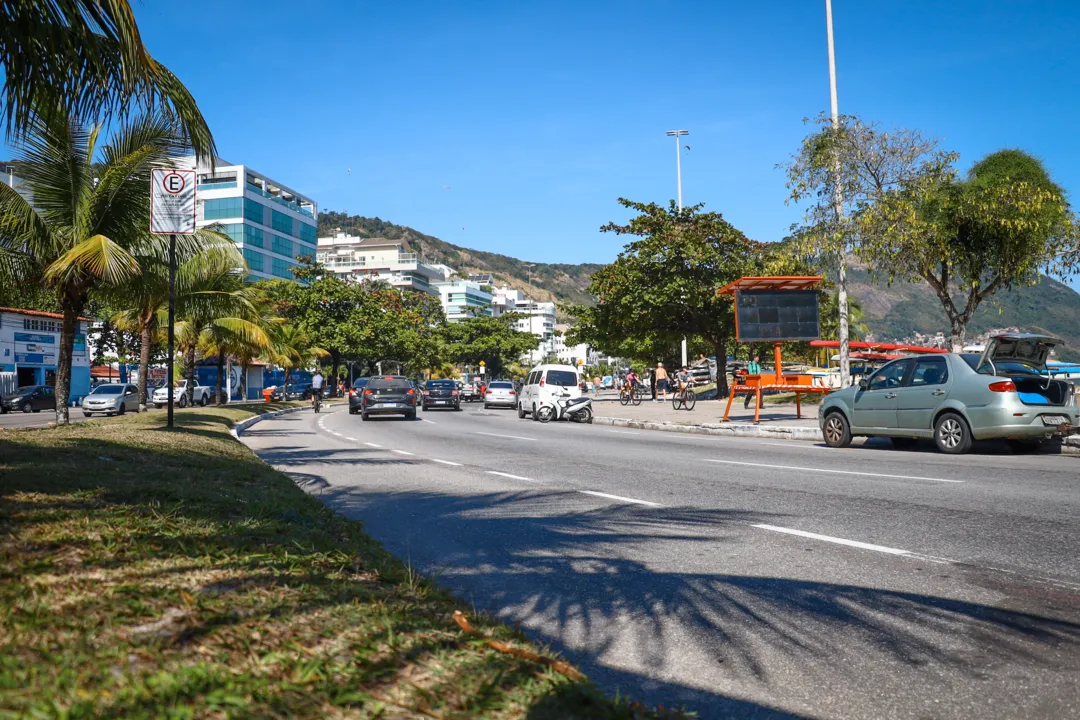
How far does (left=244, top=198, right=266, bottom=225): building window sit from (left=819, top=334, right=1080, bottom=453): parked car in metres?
78.4

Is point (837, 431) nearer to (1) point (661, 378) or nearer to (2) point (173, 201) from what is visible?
(2) point (173, 201)

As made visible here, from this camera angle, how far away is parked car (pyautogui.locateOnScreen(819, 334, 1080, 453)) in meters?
13.1

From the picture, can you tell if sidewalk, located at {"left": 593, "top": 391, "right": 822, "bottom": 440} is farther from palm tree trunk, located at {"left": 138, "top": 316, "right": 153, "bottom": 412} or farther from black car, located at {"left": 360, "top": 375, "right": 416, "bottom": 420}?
palm tree trunk, located at {"left": 138, "top": 316, "right": 153, "bottom": 412}

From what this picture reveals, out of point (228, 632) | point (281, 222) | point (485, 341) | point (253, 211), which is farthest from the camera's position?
point (485, 341)

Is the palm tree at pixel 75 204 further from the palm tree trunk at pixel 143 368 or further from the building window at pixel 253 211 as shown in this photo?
the building window at pixel 253 211

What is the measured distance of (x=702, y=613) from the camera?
15.2 ft

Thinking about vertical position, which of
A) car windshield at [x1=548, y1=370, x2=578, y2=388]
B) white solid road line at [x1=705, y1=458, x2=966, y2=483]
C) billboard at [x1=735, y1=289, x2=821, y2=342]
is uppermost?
billboard at [x1=735, y1=289, x2=821, y2=342]

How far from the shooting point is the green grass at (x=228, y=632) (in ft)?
8.00

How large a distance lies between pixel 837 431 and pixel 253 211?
260 feet

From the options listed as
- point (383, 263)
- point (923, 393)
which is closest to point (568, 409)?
point (923, 393)

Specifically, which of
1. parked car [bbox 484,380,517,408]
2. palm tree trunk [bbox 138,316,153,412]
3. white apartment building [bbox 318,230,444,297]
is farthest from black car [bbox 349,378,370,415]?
white apartment building [bbox 318,230,444,297]

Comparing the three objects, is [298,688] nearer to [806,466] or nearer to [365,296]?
[806,466]

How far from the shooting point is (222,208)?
83.6m

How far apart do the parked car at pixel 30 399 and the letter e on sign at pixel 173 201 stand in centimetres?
3408
